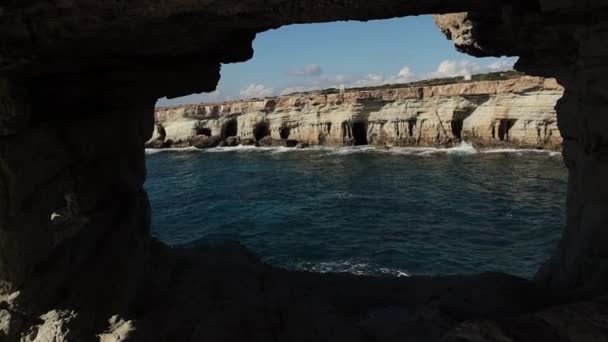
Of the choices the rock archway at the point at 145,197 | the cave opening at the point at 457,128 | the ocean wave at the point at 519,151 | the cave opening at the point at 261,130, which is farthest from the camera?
the cave opening at the point at 261,130

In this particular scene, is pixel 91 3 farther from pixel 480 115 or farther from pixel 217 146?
pixel 217 146

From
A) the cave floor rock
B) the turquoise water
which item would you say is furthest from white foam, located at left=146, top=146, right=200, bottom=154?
the cave floor rock

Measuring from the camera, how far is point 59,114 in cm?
948

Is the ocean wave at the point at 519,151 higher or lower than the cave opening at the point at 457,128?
lower

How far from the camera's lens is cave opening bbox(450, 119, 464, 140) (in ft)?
176

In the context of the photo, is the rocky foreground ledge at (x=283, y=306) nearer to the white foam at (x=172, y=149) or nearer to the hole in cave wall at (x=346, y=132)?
the hole in cave wall at (x=346, y=132)

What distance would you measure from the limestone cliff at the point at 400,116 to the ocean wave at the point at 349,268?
117 ft

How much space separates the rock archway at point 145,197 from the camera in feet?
22.2

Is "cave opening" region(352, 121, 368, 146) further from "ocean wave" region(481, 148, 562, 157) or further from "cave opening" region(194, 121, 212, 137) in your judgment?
"cave opening" region(194, 121, 212, 137)

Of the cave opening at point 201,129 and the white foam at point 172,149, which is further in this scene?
the cave opening at point 201,129

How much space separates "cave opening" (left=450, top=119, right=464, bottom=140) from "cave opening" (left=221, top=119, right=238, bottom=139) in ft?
111

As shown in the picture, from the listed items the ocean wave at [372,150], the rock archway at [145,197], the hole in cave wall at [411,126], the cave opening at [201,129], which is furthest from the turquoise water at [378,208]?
the cave opening at [201,129]

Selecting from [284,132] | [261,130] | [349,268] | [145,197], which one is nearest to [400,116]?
[284,132]

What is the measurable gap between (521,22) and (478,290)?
630 centimetres
